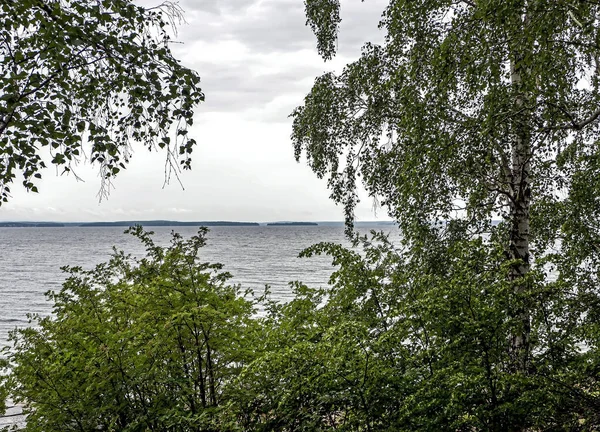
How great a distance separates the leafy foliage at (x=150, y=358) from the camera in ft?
13.7

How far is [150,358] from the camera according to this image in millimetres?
4297

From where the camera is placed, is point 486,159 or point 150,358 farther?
point 486,159

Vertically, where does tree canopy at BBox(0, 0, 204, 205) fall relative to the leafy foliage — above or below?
above

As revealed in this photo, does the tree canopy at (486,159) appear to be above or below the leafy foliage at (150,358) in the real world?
above

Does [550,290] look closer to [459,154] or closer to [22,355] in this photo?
[459,154]

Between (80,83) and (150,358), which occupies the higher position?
(80,83)

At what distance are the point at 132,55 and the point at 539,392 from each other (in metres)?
3.86

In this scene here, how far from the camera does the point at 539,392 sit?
11.8 ft

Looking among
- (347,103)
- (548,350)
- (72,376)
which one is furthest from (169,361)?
(347,103)

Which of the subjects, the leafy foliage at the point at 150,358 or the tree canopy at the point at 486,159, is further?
the leafy foliage at the point at 150,358

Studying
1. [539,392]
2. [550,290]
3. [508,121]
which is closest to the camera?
[539,392]

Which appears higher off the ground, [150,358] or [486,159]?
[486,159]

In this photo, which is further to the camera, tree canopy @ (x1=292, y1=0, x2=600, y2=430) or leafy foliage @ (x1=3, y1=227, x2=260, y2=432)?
leafy foliage @ (x1=3, y1=227, x2=260, y2=432)

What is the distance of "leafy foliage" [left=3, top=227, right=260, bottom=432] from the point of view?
13.7 feet
